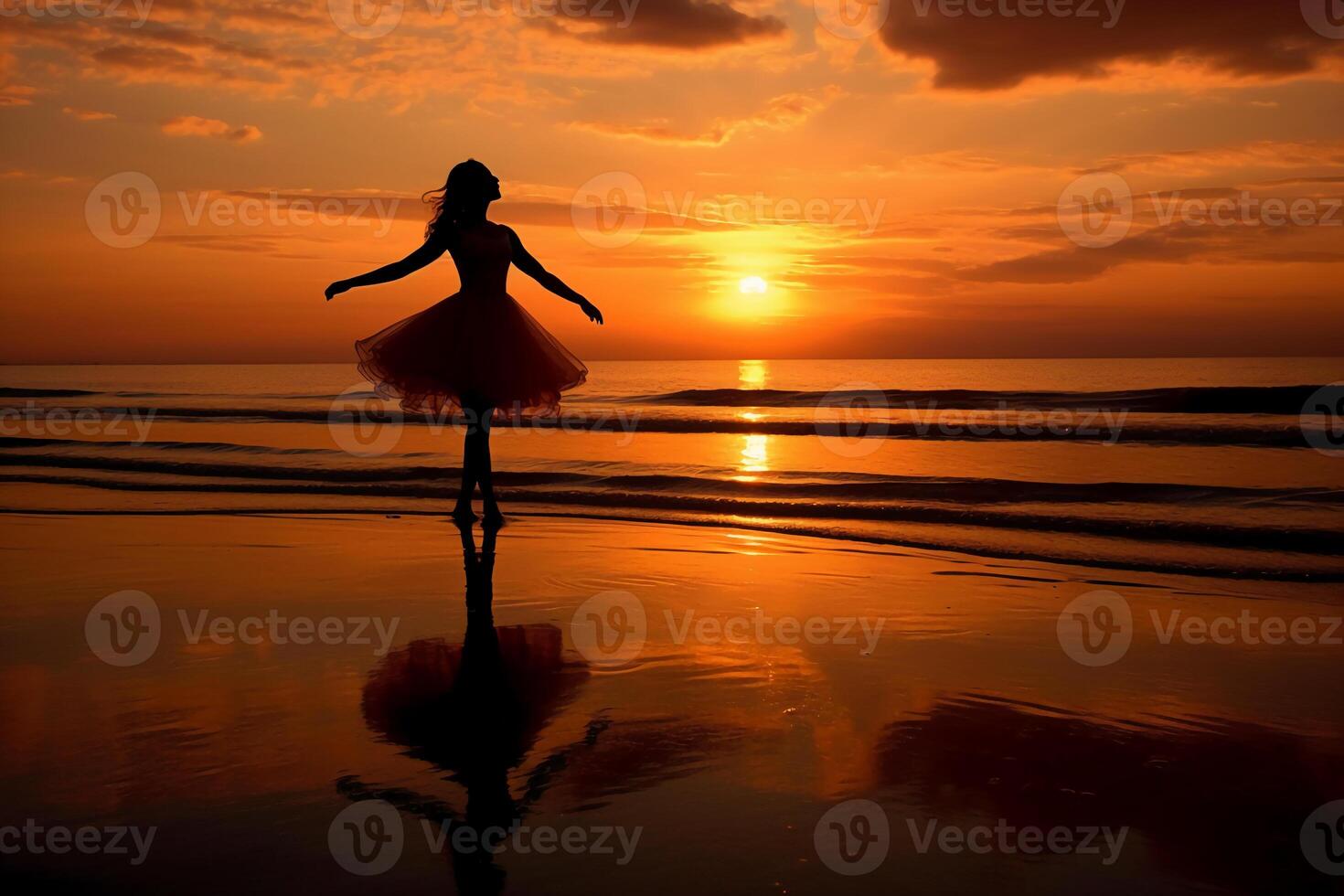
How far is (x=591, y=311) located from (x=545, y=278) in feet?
1.68

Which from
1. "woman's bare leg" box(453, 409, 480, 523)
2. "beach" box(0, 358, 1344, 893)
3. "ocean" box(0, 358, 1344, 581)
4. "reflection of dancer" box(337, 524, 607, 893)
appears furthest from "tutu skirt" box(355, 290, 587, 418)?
"reflection of dancer" box(337, 524, 607, 893)

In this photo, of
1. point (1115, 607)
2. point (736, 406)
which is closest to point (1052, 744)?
point (1115, 607)

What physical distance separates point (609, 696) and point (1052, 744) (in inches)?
70.0

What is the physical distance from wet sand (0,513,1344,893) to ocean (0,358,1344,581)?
2.99 metres

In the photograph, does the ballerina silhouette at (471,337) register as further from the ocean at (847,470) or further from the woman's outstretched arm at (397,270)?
the ocean at (847,470)

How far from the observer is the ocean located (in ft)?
31.9

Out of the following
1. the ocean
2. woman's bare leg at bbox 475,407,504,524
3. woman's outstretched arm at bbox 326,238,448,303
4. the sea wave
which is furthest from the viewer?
the sea wave

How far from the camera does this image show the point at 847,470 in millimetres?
14734

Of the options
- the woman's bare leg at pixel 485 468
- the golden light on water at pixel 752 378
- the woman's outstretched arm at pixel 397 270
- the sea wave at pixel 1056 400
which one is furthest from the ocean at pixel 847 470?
the golden light on water at pixel 752 378

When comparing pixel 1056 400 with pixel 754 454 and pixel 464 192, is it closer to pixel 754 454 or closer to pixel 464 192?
pixel 754 454

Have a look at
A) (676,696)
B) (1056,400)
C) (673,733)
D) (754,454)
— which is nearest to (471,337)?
(676,696)

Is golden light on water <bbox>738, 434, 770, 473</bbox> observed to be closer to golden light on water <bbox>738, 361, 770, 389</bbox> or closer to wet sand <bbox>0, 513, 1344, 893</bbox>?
wet sand <bbox>0, 513, 1344, 893</bbox>

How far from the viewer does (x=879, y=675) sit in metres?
4.55

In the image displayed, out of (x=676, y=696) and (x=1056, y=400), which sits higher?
(x=1056, y=400)
